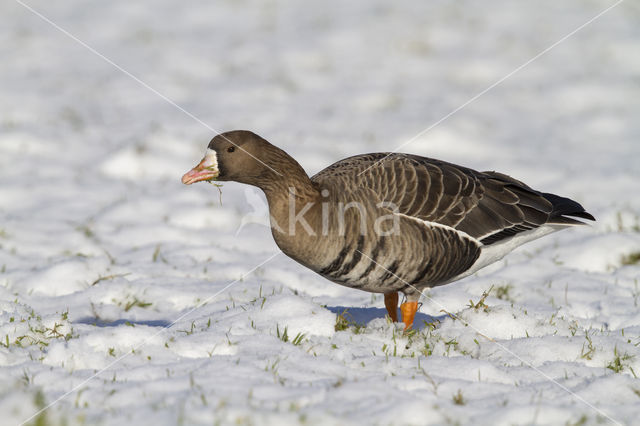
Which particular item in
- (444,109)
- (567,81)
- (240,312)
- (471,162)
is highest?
(567,81)

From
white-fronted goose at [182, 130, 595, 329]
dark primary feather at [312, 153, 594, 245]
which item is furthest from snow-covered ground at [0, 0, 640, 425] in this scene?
dark primary feather at [312, 153, 594, 245]

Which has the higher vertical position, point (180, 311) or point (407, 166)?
point (407, 166)

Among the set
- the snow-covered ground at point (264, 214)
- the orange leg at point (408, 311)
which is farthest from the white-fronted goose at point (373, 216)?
the snow-covered ground at point (264, 214)

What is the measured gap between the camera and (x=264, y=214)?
6.91 m

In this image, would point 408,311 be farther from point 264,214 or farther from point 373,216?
point 264,214

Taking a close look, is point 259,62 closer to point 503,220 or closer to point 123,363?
point 503,220

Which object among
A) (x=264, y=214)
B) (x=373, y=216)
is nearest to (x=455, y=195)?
(x=373, y=216)

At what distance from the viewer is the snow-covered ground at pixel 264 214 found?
401 centimetres

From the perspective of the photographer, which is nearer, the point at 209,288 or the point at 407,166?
the point at 407,166

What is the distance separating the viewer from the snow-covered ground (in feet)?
13.2

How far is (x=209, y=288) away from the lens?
22.3 feet

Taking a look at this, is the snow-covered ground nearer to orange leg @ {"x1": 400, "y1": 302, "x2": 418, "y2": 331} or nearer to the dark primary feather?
orange leg @ {"x1": 400, "y1": 302, "x2": 418, "y2": 331}

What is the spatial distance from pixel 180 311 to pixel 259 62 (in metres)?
10.6

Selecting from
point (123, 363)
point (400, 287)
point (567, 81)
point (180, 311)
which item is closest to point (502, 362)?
point (400, 287)
